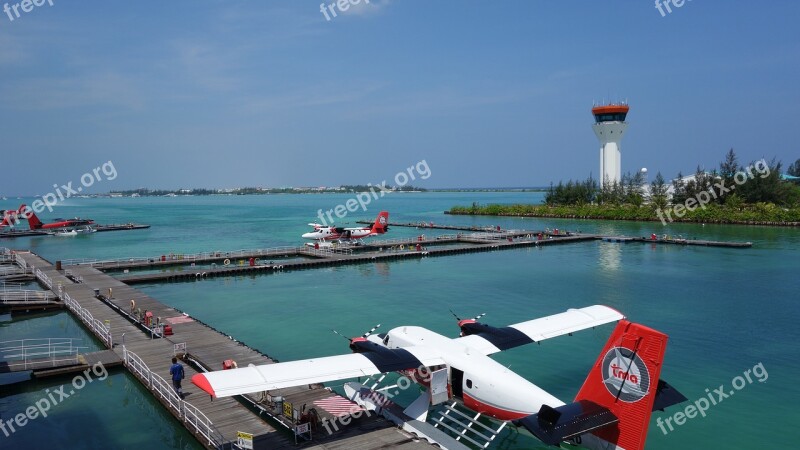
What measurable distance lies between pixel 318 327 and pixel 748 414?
1918cm

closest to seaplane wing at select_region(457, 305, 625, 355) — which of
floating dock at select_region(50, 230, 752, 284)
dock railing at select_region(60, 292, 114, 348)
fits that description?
dock railing at select_region(60, 292, 114, 348)

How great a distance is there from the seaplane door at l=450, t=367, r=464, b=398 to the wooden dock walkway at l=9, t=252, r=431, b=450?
192 centimetres

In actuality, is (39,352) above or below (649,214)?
below

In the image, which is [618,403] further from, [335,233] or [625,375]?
[335,233]

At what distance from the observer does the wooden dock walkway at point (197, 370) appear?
14.4 m

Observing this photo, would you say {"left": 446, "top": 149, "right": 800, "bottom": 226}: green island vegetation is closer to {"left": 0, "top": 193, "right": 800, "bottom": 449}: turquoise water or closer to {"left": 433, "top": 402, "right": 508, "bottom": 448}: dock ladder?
{"left": 0, "top": 193, "right": 800, "bottom": 449}: turquoise water

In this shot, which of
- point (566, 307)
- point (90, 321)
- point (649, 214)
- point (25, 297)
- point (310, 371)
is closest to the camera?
point (310, 371)

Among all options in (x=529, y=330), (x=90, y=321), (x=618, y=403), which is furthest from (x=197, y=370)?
(x=618, y=403)

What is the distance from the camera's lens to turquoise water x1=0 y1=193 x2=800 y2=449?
18.2 m

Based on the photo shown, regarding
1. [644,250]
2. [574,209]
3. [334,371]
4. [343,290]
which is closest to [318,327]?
[343,290]

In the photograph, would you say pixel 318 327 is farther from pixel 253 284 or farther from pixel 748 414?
pixel 748 414

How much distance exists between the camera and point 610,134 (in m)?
128

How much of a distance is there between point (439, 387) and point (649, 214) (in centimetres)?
9780

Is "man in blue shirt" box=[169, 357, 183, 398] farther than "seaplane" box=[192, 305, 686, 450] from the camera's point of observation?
Yes
